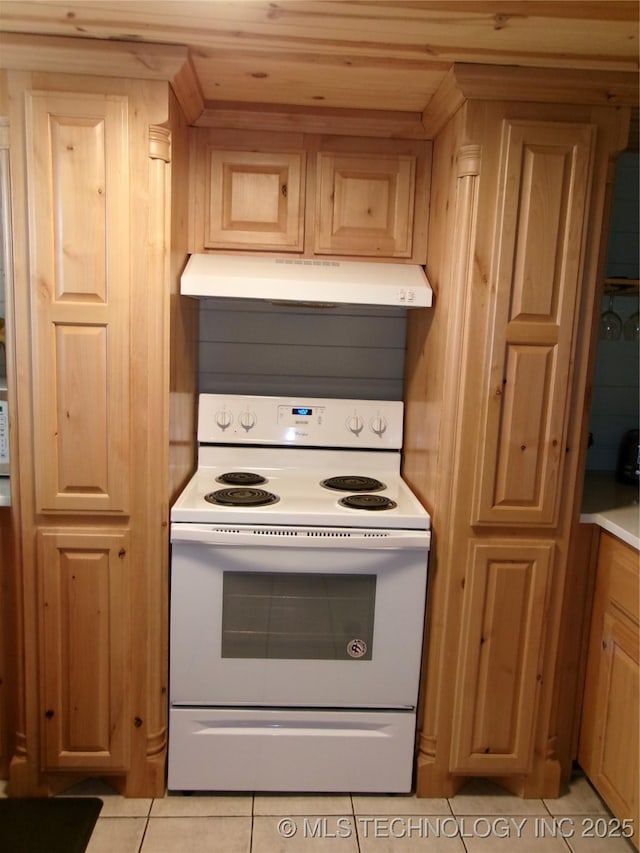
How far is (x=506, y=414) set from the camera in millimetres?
1760

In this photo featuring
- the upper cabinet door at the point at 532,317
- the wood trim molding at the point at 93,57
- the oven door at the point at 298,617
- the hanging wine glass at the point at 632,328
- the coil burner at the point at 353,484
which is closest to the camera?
the wood trim molding at the point at 93,57

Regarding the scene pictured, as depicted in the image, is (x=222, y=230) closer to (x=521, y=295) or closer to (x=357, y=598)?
(x=521, y=295)

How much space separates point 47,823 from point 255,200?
6.64 feet

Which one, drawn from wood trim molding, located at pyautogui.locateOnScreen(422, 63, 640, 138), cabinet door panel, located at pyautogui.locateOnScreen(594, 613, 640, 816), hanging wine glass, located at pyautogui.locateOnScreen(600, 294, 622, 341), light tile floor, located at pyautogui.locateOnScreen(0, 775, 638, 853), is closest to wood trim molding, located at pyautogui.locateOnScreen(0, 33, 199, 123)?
wood trim molding, located at pyautogui.locateOnScreen(422, 63, 640, 138)

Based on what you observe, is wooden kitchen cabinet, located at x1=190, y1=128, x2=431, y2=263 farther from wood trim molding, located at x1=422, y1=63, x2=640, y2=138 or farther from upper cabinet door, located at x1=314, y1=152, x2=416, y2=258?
wood trim molding, located at x1=422, y1=63, x2=640, y2=138

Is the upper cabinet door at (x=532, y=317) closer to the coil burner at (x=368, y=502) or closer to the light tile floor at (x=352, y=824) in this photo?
the coil burner at (x=368, y=502)

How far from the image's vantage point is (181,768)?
1.85 m

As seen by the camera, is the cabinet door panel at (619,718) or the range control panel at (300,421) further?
the range control panel at (300,421)

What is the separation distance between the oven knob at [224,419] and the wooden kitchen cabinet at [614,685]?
1.32 meters

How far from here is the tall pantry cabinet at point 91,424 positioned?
1.61m

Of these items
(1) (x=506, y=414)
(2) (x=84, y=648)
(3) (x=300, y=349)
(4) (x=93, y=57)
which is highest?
(4) (x=93, y=57)

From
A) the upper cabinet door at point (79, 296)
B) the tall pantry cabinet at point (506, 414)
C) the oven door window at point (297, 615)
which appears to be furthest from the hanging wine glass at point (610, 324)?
the upper cabinet door at point (79, 296)

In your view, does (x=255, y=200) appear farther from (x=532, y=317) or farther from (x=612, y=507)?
(x=612, y=507)

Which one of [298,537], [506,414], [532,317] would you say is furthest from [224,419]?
[532,317]
